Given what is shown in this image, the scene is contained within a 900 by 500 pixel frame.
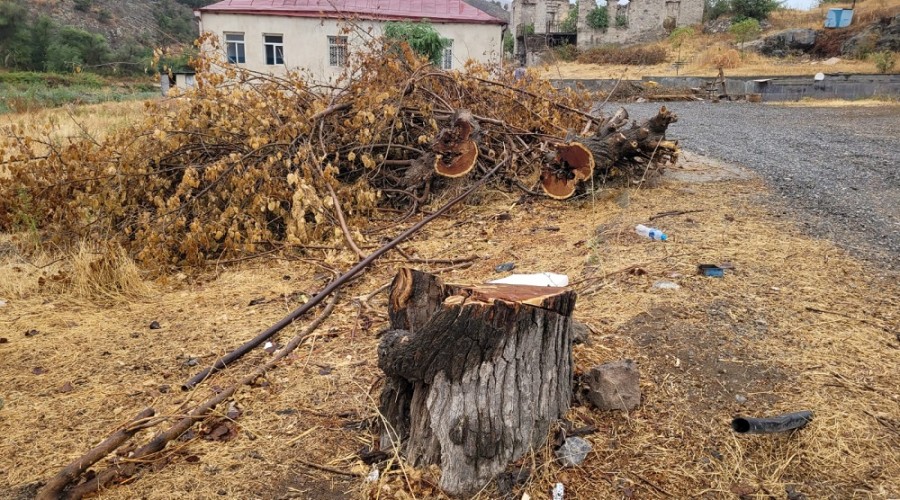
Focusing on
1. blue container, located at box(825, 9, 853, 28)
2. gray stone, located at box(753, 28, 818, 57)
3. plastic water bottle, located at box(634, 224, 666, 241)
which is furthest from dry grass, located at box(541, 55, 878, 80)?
plastic water bottle, located at box(634, 224, 666, 241)

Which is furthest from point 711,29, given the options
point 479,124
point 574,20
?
point 479,124

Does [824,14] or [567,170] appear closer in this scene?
[567,170]

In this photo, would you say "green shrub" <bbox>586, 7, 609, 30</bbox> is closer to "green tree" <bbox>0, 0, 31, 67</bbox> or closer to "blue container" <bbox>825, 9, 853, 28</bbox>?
"blue container" <bbox>825, 9, 853, 28</bbox>

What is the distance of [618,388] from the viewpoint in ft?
7.04

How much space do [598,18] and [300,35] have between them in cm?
2267

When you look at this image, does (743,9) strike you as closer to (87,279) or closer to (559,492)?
(87,279)

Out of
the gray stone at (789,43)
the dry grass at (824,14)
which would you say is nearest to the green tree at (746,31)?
the gray stone at (789,43)

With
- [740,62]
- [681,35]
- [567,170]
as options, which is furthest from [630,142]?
[681,35]

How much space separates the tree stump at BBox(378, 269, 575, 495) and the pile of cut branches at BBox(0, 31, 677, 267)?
2.62m

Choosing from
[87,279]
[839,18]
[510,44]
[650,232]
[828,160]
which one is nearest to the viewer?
[87,279]

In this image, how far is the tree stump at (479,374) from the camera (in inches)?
71.9

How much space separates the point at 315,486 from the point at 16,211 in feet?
15.0

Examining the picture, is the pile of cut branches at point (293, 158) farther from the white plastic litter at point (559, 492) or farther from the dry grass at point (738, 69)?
the dry grass at point (738, 69)

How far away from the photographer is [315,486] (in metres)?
1.95
